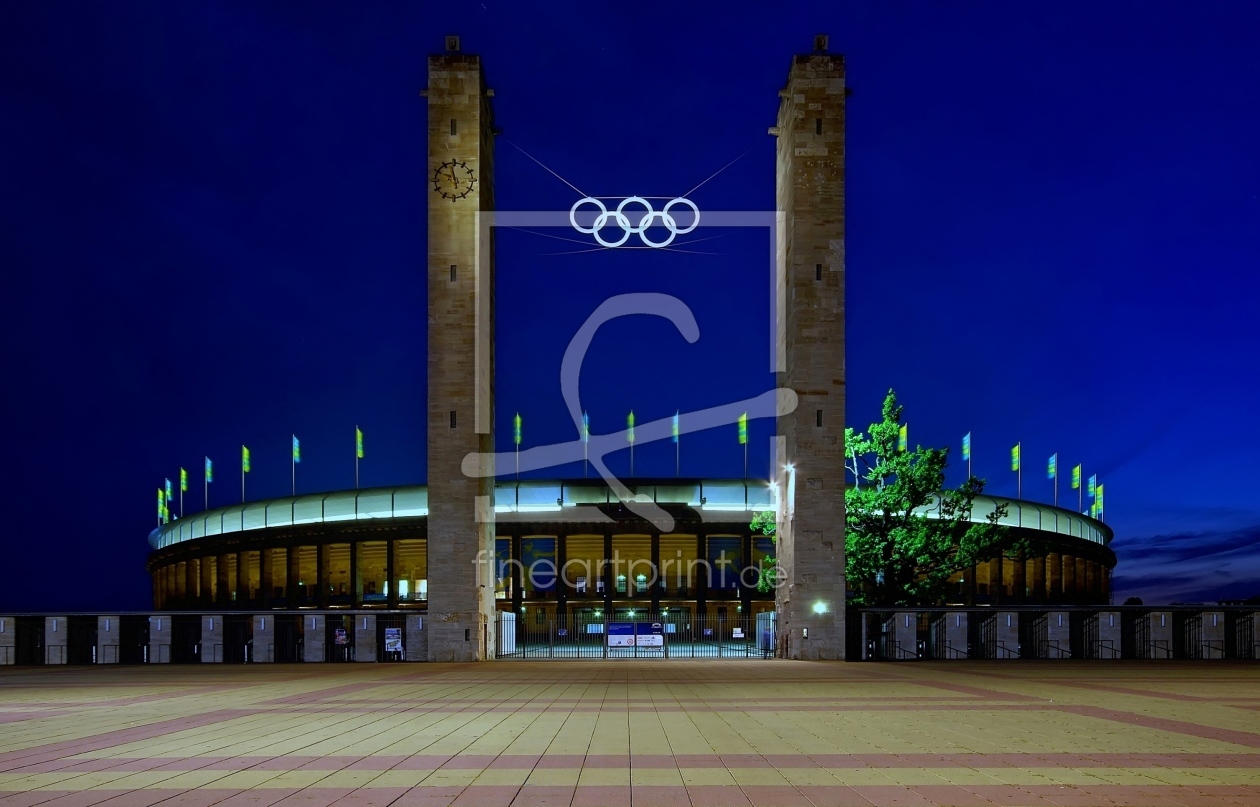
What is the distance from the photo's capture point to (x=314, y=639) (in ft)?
153

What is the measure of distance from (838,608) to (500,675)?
598 inches

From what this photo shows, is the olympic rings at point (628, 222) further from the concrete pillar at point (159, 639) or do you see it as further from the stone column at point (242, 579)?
the stone column at point (242, 579)

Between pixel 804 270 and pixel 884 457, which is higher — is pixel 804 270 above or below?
above

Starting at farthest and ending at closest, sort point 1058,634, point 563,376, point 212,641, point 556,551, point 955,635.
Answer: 1. point 556,551
2. point 563,376
3. point 212,641
4. point 1058,634
5. point 955,635

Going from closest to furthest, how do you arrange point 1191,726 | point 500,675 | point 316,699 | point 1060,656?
point 1191,726 → point 316,699 → point 500,675 → point 1060,656

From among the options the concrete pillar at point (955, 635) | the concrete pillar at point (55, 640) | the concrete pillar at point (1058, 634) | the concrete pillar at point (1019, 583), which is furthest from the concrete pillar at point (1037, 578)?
the concrete pillar at point (55, 640)

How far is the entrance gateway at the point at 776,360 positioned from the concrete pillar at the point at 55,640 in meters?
15.5

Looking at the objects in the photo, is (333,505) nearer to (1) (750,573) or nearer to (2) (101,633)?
(1) (750,573)

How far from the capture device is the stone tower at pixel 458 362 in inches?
1754

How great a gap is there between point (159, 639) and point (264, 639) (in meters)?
4.76

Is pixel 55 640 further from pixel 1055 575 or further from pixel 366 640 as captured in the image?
pixel 1055 575

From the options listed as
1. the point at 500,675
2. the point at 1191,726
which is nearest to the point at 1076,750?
the point at 1191,726

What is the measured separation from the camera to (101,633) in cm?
4659

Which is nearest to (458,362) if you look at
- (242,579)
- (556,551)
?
(556,551)
